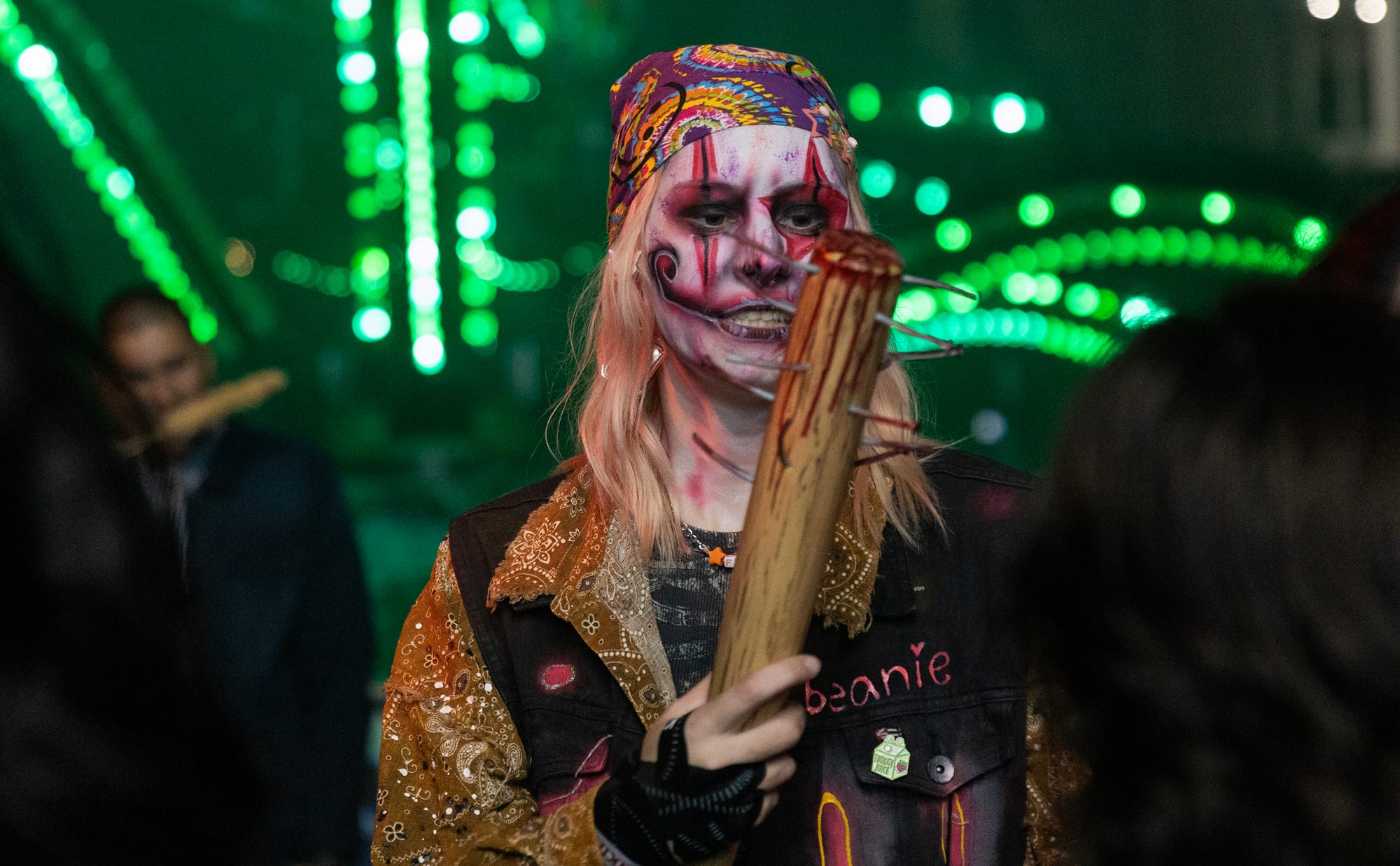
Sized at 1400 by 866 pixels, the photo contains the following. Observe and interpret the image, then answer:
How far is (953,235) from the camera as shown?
4.53 metres

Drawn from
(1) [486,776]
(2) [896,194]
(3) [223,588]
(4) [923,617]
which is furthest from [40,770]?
(2) [896,194]

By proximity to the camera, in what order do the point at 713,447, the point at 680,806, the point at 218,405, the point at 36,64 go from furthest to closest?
1. the point at 36,64
2. the point at 218,405
3. the point at 713,447
4. the point at 680,806

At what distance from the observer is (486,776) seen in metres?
1.80

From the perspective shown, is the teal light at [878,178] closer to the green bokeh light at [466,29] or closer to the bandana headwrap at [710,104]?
the green bokeh light at [466,29]

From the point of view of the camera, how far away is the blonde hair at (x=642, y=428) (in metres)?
1.94

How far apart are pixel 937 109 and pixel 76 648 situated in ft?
13.1

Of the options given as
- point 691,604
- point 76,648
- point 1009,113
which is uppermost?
point 1009,113

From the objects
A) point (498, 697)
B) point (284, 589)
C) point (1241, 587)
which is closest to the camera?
point (1241, 587)

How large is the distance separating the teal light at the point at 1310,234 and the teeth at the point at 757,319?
3.16 metres

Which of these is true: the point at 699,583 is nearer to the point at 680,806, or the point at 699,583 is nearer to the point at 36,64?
the point at 680,806

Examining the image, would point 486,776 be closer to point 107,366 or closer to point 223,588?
point 107,366

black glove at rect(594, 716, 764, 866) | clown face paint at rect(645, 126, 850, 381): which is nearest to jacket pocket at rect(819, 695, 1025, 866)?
black glove at rect(594, 716, 764, 866)

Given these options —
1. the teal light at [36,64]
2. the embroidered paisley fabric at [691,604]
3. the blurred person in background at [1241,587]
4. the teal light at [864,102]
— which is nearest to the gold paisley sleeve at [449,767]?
the embroidered paisley fabric at [691,604]

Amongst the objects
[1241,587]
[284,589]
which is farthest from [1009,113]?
[1241,587]
